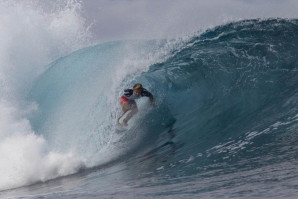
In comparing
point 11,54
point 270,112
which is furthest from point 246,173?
point 11,54

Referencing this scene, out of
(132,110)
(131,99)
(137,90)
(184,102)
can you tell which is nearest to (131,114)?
(132,110)

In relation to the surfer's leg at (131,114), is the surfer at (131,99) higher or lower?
higher

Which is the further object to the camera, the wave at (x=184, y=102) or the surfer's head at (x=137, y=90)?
the surfer's head at (x=137, y=90)

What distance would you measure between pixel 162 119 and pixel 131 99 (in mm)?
997

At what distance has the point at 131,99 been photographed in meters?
11.0

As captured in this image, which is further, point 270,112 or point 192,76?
point 192,76

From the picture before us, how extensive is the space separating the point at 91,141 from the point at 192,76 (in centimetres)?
393

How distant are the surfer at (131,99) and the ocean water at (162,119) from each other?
0.83 ft

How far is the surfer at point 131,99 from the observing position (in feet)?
35.3

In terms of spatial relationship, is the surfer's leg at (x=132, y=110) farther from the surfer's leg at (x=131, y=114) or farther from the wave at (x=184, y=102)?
the wave at (x=184, y=102)

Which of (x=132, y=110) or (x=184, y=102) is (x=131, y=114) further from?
(x=184, y=102)

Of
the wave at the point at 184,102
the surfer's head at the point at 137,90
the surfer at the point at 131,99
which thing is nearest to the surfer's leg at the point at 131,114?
the surfer at the point at 131,99

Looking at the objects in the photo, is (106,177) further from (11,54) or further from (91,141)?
(11,54)

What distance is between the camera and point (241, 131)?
8.71 meters
